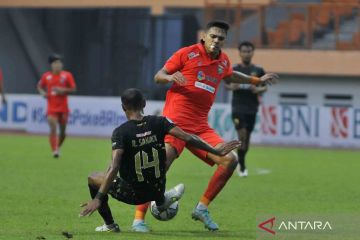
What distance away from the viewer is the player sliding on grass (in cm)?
Result: 1082

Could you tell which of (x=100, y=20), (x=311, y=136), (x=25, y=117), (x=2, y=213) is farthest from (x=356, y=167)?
(x=100, y=20)

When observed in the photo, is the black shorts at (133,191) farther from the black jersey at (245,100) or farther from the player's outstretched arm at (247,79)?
the black jersey at (245,100)

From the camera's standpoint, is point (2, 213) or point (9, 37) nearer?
point (2, 213)

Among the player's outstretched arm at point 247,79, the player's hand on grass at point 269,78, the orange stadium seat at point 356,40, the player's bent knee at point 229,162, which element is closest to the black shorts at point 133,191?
the player's bent knee at point 229,162

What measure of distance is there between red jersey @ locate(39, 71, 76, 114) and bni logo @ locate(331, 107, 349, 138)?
37.0 ft

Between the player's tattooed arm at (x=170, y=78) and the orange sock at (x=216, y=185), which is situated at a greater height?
the player's tattooed arm at (x=170, y=78)

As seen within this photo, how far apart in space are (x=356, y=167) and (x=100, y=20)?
19.9 metres

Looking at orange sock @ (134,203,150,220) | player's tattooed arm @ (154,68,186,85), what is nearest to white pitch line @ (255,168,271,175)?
player's tattooed arm @ (154,68,186,85)

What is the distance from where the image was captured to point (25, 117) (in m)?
36.6

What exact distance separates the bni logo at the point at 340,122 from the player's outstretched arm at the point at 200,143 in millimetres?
22703

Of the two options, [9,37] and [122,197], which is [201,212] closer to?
[122,197]

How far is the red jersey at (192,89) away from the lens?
12.4 meters

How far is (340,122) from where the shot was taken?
33.6m

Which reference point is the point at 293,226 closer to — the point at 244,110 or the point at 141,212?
the point at 141,212
